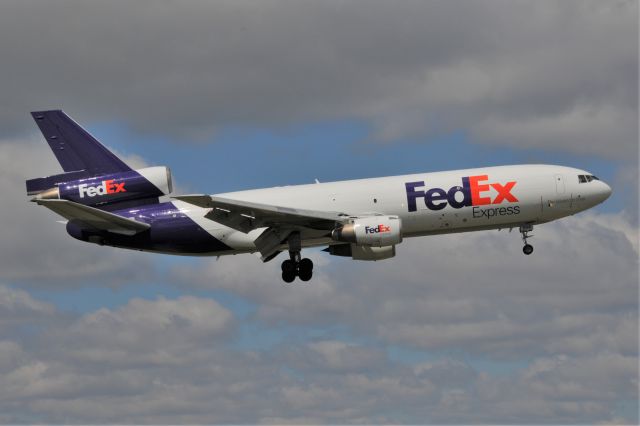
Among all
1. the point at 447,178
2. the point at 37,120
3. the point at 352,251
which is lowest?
the point at 352,251

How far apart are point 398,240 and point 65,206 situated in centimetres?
1783

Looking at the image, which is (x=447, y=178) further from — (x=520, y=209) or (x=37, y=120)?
(x=37, y=120)

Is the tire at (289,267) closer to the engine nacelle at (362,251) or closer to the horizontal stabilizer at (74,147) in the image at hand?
the engine nacelle at (362,251)

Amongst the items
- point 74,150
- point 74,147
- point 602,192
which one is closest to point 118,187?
point 74,150

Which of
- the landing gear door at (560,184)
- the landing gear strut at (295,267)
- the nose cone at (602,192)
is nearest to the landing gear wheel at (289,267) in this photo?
the landing gear strut at (295,267)

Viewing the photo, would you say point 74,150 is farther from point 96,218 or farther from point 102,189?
point 96,218

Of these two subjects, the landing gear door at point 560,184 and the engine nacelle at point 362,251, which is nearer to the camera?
the landing gear door at point 560,184

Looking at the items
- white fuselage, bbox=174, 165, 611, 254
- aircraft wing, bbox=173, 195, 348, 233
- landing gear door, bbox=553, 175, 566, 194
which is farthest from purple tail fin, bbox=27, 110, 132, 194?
landing gear door, bbox=553, 175, 566, 194

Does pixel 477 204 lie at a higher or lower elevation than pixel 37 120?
lower

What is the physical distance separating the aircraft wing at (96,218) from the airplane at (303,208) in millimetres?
56

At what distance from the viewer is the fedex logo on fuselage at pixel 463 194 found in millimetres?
57469

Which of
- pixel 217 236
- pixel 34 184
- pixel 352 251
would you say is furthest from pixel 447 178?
pixel 34 184

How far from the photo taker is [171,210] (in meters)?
59.8

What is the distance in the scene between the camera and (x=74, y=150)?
61.8 metres
